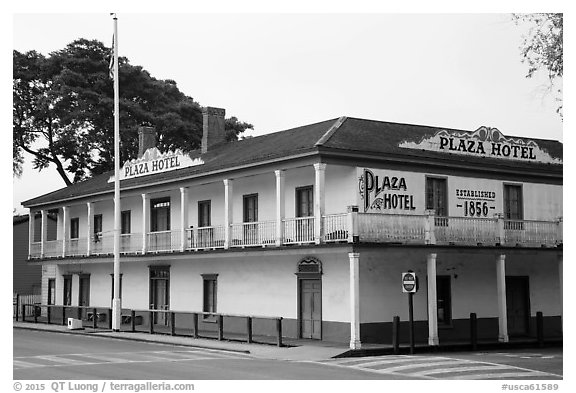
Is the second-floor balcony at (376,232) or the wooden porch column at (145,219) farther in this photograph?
the wooden porch column at (145,219)

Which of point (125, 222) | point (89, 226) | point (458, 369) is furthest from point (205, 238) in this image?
point (458, 369)

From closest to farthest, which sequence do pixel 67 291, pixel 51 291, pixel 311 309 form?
pixel 311 309
pixel 67 291
pixel 51 291

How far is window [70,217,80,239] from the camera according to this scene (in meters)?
44.9

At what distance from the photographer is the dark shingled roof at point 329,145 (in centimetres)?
2928

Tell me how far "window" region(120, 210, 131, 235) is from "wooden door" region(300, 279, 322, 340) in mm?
13211

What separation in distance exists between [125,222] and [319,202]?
15905mm

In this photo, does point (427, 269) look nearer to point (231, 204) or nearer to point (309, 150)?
point (309, 150)

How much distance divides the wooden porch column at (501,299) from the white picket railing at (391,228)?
10.7 ft

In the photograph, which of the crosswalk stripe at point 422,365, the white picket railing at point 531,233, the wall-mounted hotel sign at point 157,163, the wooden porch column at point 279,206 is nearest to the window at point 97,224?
the wall-mounted hotel sign at point 157,163

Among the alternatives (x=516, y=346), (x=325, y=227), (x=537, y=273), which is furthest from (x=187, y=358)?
(x=537, y=273)

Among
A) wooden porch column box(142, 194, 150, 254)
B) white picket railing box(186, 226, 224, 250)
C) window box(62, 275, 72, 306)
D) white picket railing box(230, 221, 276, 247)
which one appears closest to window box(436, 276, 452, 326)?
white picket railing box(230, 221, 276, 247)

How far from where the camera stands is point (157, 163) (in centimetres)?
3762

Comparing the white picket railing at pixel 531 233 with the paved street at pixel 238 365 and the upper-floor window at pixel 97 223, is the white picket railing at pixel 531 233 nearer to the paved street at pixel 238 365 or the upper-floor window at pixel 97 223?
the paved street at pixel 238 365

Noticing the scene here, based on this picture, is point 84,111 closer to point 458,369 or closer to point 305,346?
point 305,346
